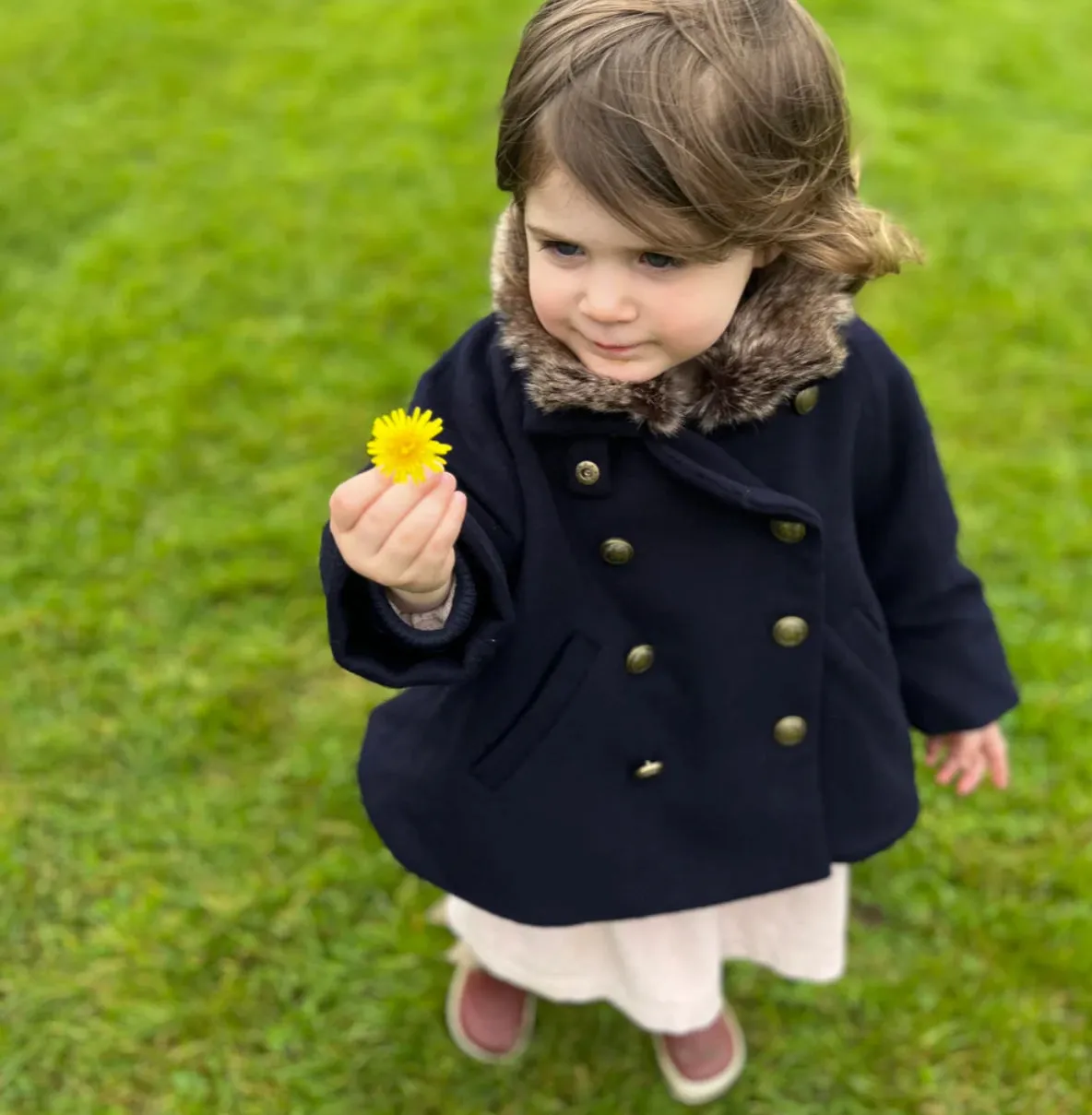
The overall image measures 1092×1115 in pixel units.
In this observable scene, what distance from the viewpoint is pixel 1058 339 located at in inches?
135

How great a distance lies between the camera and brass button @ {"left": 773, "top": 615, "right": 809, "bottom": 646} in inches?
57.4

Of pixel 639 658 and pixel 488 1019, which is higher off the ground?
pixel 639 658

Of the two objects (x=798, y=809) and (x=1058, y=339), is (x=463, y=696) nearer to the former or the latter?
(x=798, y=809)

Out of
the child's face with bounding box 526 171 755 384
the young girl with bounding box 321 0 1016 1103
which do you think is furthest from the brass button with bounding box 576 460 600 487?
the child's face with bounding box 526 171 755 384

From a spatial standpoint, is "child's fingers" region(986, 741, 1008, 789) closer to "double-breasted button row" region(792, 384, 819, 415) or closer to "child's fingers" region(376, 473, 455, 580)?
"double-breasted button row" region(792, 384, 819, 415)

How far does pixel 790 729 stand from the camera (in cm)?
152

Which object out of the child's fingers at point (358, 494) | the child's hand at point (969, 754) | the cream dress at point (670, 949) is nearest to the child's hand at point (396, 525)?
the child's fingers at point (358, 494)

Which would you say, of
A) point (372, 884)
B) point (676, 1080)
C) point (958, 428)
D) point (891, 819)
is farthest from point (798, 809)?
point (958, 428)

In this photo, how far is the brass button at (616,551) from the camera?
1395mm

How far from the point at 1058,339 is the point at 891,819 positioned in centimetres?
221

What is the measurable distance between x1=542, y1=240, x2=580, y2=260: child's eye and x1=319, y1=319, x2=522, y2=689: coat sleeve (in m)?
0.17

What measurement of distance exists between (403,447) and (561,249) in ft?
0.90

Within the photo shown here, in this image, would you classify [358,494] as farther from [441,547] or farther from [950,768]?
[950,768]

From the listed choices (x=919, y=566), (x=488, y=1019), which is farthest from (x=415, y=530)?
(x=488, y=1019)
